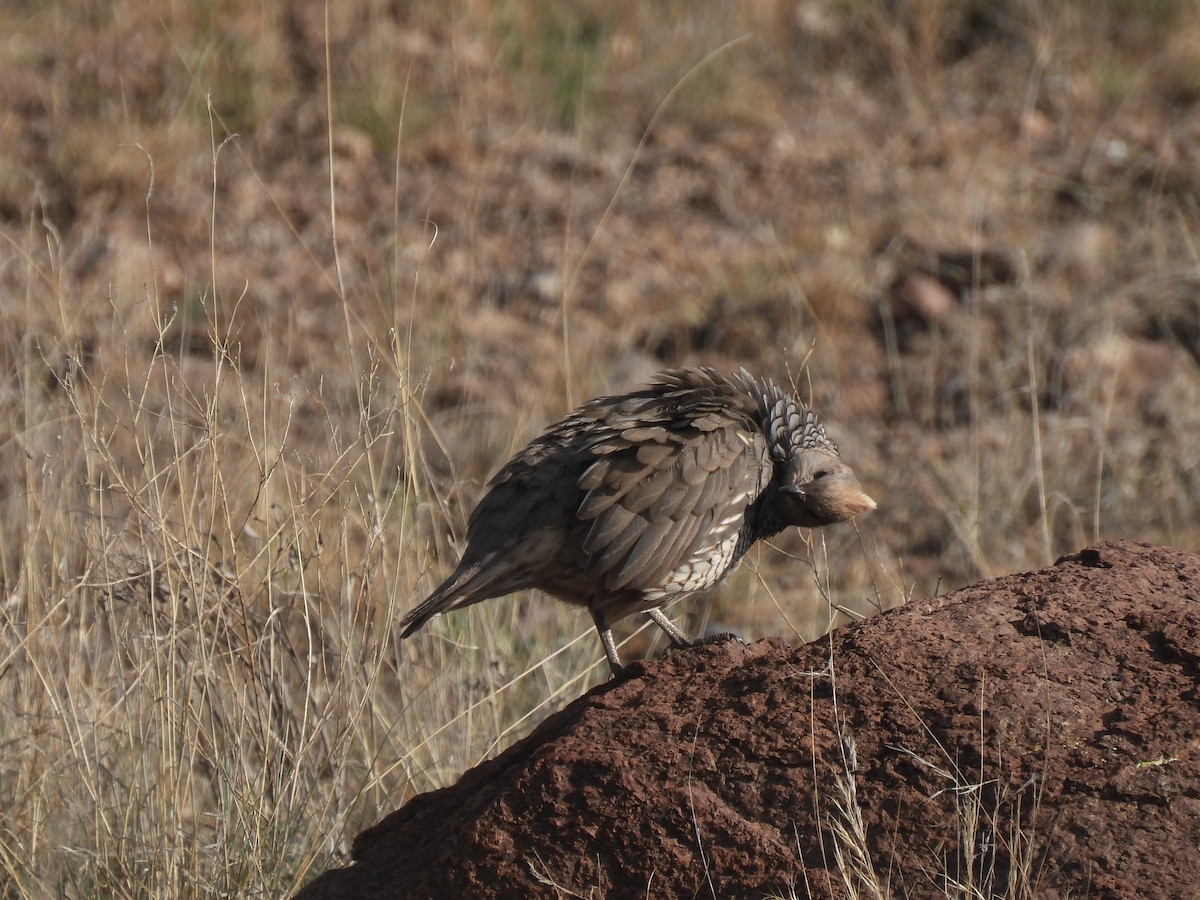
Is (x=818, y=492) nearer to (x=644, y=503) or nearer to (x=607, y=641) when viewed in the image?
(x=644, y=503)

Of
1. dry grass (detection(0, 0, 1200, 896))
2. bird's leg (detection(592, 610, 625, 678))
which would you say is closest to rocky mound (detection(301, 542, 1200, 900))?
bird's leg (detection(592, 610, 625, 678))

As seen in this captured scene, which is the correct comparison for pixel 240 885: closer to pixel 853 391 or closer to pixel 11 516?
pixel 11 516

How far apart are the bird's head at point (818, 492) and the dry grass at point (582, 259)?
1.15m

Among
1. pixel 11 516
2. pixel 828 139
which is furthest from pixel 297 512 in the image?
pixel 828 139

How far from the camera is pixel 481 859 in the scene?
335 cm

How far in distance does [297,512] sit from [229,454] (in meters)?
2.36

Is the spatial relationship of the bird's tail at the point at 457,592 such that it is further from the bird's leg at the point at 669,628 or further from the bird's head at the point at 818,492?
the bird's head at the point at 818,492

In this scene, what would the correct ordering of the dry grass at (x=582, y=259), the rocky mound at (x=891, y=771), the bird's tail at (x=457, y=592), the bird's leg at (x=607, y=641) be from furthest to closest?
the dry grass at (x=582, y=259)
the bird's leg at (x=607, y=641)
the bird's tail at (x=457, y=592)
the rocky mound at (x=891, y=771)

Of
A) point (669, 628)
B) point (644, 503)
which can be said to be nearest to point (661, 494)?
point (644, 503)

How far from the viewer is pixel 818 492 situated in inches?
181

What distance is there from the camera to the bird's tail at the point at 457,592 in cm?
436

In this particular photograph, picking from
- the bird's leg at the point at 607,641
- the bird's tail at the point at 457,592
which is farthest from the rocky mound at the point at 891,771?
the bird's leg at the point at 607,641

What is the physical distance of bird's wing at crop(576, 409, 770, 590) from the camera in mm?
4445

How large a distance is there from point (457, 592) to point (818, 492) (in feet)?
3.69
